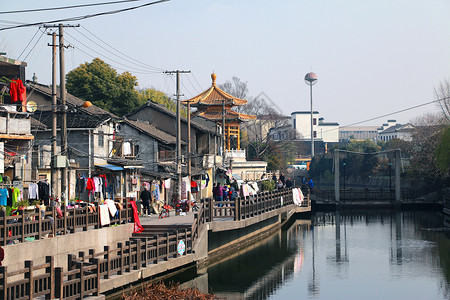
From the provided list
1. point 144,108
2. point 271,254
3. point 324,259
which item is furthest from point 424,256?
point 144,108

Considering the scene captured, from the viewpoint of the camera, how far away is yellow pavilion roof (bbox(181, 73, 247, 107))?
66.4m

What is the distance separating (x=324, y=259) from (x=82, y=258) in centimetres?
1859

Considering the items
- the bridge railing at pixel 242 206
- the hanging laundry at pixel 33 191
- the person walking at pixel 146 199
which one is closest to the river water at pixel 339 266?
the bridge railing at pixel 242 206

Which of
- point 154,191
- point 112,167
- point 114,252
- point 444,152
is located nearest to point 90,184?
point 112,167

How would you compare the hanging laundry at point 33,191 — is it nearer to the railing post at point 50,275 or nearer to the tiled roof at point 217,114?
the railing post at point 50,275

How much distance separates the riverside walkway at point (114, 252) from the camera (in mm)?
15461

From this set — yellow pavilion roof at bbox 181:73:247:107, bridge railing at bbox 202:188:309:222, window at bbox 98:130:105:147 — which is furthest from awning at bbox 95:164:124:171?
yellow pavilion roof at bbox 181:73:247:107

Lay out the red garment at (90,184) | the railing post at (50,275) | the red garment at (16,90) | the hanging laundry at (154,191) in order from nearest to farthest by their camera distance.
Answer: the railing post at (50,275)
the red garment at (16,90)
the red garment at (90,184)
the hanging laundry at (154,191)

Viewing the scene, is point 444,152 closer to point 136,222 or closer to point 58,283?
point 136,222

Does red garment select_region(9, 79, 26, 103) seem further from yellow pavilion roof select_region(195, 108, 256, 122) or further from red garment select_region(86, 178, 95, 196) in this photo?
yellow pavilion roof select_region(195, 108, 256, 122)

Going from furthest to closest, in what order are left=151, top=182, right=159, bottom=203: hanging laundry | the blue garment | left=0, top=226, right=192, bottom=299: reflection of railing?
left=151, top=182, right=159, bottom=203: hanging laundry → the blue garment → left=0, top=226, right=192, bottom=299: reflection of railing

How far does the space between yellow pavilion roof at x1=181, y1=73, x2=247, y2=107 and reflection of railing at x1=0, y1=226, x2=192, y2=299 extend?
42267 mm

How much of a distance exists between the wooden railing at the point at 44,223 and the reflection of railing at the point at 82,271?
1.35 meters

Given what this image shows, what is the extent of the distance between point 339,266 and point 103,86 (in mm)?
36328
